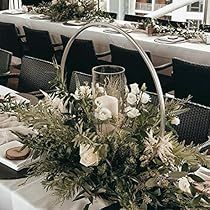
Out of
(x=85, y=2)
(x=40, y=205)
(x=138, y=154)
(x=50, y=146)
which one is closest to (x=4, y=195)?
(x=40, y=205)

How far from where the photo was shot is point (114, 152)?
49.7 inches

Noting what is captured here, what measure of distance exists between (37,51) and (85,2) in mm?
899

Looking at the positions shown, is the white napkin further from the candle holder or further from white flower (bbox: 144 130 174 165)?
white flower (bbox: 144 130 174 165)

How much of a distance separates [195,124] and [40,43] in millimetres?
2503

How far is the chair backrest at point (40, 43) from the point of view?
13.7 feet

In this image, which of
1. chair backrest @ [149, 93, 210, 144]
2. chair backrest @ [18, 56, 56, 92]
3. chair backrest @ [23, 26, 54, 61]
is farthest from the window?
chair backrest @ [149, 93, 210, 144]

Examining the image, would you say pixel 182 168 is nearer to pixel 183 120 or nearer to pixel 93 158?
pixel 93 158

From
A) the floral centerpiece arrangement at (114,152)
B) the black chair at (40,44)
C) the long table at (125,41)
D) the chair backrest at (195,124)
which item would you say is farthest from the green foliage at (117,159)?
the black chair at (40,44)

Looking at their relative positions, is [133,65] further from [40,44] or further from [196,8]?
[196,8]

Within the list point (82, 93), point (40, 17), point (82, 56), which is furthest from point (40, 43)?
point (82, 93)

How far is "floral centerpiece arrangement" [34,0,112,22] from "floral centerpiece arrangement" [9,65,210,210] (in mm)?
3388

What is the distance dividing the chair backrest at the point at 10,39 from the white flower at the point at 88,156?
3.49m

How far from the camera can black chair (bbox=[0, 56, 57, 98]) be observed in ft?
9.25

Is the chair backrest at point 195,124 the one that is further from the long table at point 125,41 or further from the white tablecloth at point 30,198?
the long table at point 125,41
